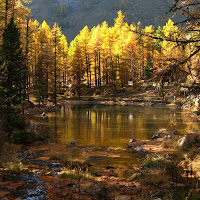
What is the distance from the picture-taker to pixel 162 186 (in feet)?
23.7

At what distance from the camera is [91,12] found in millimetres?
168500

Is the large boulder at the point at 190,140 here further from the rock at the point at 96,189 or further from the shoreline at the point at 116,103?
the shoreline at the point at 116,103

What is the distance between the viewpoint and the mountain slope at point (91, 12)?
15038 cm

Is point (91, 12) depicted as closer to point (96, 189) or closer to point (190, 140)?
point (190, 140)

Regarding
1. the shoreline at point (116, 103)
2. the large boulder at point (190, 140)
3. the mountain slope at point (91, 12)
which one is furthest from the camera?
the mountain slope at point (91, 12)

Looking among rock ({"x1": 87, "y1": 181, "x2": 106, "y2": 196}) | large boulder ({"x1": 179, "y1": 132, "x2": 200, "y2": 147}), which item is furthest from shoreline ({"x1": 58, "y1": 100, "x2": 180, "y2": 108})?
rock ({"x1": 87, "y1": 181, "x2": 106, "y2": 196})

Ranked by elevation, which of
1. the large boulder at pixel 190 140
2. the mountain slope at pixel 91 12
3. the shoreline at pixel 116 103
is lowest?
the large boulder at pixel 190 140

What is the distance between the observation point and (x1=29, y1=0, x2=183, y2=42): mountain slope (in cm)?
15038

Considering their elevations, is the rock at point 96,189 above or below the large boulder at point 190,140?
below

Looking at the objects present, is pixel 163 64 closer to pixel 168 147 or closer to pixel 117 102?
pixel 168 147

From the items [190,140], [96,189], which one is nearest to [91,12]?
[190,140]

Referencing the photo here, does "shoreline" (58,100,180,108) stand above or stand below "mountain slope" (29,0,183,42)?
below

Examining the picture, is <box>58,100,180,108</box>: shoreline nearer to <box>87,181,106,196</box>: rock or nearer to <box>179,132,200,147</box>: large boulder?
<box>179,132,200,147</box>: large boulder

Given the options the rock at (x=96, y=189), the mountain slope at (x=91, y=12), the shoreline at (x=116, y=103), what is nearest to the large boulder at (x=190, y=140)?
the rock at (x=96, y=189)
